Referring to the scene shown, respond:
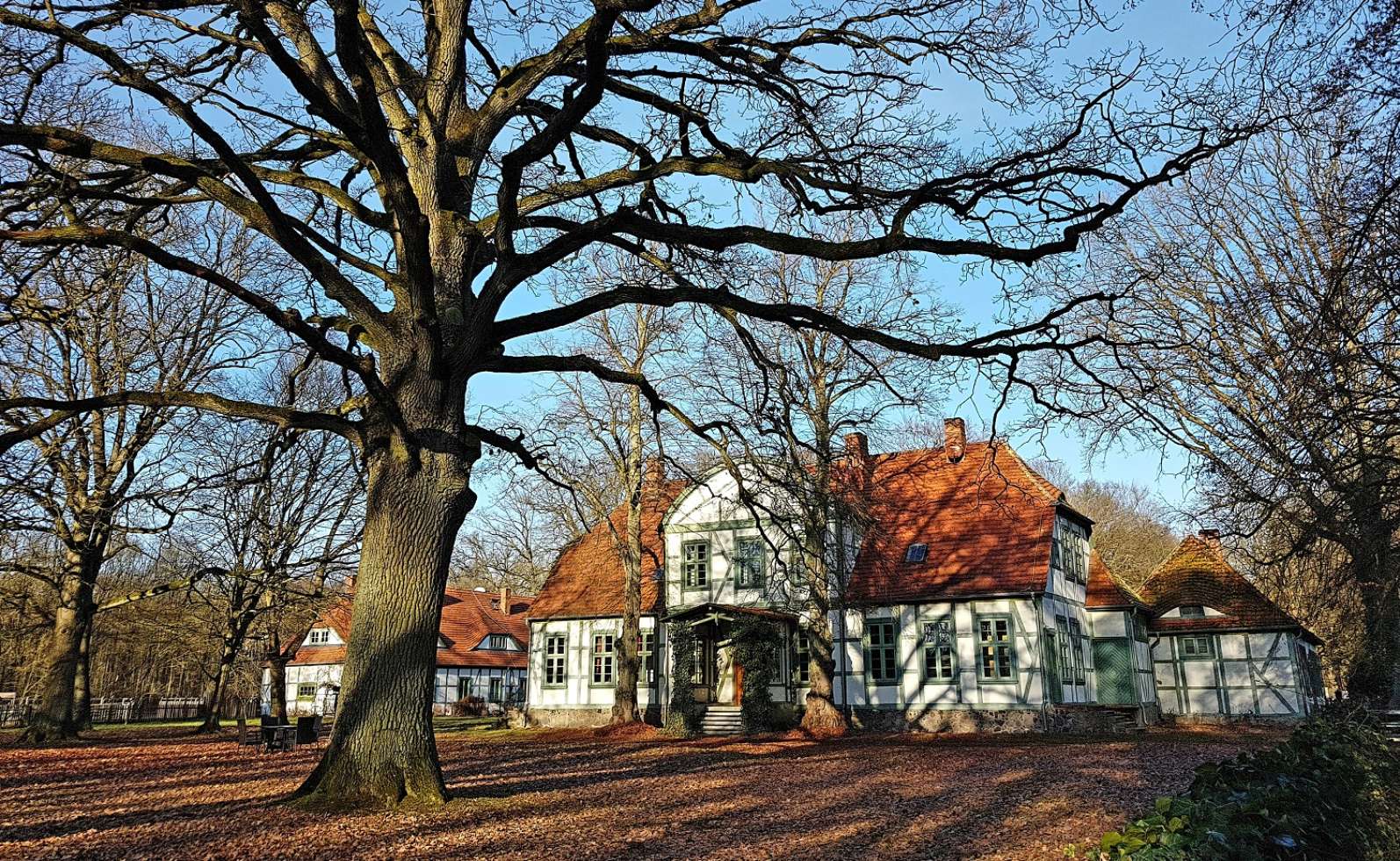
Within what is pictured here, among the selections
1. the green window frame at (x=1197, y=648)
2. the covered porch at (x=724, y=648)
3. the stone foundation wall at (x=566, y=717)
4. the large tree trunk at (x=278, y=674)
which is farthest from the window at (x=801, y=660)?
the large tree trunk at (x=278, y=674)

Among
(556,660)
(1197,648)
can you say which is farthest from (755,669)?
(1197,648)

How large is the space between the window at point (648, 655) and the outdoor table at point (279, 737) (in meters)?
12.3

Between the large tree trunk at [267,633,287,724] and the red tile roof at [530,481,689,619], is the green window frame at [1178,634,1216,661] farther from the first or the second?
the large tree trunk at [267,633,287,724]

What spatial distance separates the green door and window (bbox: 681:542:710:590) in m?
11.7

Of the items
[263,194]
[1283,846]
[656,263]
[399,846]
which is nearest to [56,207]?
[263,194]

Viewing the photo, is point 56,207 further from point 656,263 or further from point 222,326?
point 222,326

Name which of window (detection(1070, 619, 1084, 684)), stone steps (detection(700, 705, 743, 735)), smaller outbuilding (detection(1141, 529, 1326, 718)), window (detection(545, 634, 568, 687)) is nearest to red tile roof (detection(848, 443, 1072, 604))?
window (detection(1070, 619, 1084, 684))

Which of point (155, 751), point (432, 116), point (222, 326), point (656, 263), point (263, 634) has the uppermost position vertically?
point (222, 326)

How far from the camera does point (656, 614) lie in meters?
30.2

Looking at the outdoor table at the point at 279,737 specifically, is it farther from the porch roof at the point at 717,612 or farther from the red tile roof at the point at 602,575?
the red tile roof at the point at 602,575

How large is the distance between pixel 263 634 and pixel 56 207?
68.0 ft

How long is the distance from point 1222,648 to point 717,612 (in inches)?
606

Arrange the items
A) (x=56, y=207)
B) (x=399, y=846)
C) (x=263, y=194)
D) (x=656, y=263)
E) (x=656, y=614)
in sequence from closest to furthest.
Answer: (x=399, y=846) < (x=263, y=194) < (x=56, y=207) < (x=656, y=263) < (x=656, y=614)

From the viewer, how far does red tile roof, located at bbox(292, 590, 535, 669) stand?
4891cm
